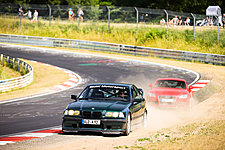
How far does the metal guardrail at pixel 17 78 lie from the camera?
2091cm

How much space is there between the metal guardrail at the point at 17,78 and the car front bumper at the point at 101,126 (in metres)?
12.2

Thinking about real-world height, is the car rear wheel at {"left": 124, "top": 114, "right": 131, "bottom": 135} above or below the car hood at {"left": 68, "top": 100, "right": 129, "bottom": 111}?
below

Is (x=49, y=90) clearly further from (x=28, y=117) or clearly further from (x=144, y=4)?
(x=144, y=4)

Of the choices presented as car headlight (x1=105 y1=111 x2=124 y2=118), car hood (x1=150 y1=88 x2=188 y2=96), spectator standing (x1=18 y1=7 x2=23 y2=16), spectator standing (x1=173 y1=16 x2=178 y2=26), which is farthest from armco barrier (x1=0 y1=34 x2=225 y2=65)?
car headlight (x1=105 y1=111 x2=124 y2=118)

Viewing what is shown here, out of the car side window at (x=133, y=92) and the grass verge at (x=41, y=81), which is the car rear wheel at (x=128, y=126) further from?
the grass verge at (x=41, y=81)

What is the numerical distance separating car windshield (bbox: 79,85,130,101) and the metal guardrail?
11.1m

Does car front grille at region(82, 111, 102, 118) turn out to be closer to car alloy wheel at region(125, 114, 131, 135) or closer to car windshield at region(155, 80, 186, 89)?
car alloy wheel at region(125, 114, 131, 135)

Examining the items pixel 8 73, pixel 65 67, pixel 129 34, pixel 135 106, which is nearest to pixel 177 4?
pixel 129 34

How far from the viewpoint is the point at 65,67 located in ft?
99.1

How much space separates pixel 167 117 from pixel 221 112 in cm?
198

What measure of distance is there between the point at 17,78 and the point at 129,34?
70.3 feet

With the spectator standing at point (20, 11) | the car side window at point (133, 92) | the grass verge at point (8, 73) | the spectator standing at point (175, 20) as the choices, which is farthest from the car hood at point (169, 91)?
the spectator standing at point (20, 11)

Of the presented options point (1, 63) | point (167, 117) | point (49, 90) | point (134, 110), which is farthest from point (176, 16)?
point (134, 110)

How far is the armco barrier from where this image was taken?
31453 mm
